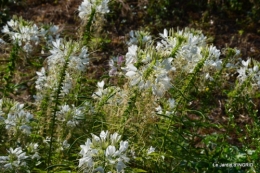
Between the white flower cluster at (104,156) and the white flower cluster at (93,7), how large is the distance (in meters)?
1.15

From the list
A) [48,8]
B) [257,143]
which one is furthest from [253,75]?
[48,8]

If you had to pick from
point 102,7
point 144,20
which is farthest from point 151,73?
point 144,20

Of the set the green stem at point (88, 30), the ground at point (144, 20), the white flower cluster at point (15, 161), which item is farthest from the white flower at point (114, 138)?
the ground at point (144, 20)

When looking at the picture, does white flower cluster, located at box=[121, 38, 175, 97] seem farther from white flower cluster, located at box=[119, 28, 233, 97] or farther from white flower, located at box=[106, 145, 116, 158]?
white flower, located at box=[106, 145, 116, 158]

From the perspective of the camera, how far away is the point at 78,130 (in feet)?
9.11

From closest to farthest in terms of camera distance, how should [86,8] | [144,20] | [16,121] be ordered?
[16,121] → [86,8] → [144,20]

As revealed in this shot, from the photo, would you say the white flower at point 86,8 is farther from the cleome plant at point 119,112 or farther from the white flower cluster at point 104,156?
the white flower cluster at point 104,156

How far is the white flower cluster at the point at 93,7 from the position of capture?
302 cm

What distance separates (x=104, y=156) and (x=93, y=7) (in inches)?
48.5

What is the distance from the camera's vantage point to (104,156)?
81.0 inches

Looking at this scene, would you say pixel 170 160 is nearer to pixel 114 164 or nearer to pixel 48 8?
pixel 114 164

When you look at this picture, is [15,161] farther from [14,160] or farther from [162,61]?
[162,61]

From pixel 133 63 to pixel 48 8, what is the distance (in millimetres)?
4372

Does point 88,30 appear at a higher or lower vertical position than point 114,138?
higher
